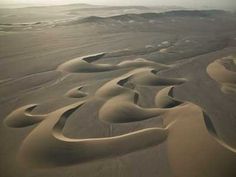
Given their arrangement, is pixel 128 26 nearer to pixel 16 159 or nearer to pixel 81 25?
pixel 81 25

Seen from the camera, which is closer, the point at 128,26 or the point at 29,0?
the point at 128,26

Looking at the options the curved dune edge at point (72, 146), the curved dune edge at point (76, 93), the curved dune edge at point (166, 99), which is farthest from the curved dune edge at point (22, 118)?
the curved dune edge at point (166, 99)

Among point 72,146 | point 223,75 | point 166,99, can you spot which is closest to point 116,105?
point 166,99

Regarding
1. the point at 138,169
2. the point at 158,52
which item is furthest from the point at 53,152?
the point at 158,52

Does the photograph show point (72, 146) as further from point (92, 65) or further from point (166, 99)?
point (92, 65)

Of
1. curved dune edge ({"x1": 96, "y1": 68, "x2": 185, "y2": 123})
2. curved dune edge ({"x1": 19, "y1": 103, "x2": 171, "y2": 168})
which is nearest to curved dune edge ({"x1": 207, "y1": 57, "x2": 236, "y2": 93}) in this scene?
curved dune edge ({"x1": 96, "y1": 68, "x2": 185, "y2": 123})

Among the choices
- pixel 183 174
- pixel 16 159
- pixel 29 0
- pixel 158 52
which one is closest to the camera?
pixel 183 174
